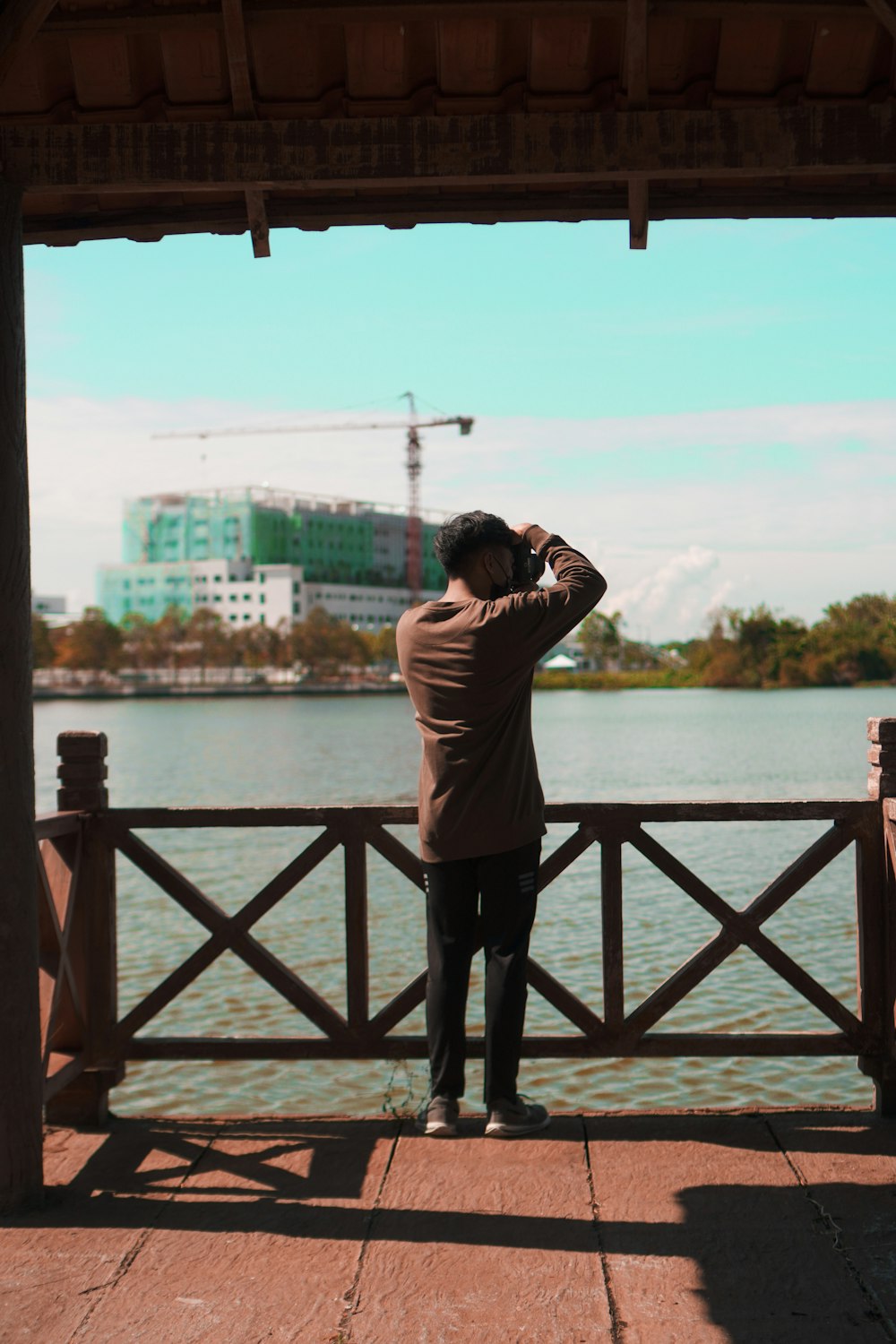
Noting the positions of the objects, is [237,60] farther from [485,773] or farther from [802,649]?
[802,649]

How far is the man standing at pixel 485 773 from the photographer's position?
157 inches

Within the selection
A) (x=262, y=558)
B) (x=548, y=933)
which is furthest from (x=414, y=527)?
(x=548, y=933)

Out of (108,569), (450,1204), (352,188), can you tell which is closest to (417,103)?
(352,188)

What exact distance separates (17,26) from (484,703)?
2373 millimetres

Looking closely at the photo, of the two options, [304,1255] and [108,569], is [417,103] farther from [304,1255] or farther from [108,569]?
[108,569]

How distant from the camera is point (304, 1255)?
3.39 metres

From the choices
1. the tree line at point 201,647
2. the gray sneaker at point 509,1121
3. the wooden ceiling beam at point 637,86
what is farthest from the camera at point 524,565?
the tree line at point 201,647

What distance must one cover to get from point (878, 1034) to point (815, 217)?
288 centimetres

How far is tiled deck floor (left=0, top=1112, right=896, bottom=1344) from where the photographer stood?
118 inches

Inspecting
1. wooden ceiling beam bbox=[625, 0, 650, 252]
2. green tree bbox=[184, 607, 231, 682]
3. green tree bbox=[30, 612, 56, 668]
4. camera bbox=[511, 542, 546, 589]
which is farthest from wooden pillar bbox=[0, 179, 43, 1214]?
green tree bbox=[184, 607, 231, 682]

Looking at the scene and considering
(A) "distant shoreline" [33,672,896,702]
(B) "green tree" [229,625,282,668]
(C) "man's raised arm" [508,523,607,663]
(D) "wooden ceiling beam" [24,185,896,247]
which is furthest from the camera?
(B) "green tree" [229,625,282,668]

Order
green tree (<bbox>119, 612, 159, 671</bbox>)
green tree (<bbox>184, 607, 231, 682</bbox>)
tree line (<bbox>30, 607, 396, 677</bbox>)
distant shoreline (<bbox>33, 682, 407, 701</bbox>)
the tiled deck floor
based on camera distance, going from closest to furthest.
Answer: the tiled deck floor
distant shoreline (<bbox>33, 682, 407, 701</bbox>)
tree line (<bbox>30, 607, 396, 677</bbox>)
green tree (<bbox>119, 612, 159, 671</bbox>)
green tree (<bbox>184, 607, 231, 682</bbox>)

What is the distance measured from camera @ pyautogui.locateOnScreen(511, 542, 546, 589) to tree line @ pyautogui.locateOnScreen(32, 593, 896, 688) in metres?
111

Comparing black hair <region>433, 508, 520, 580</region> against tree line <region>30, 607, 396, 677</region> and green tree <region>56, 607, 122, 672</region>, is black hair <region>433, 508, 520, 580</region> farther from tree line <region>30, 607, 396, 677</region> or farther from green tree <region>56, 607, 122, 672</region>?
green tree <region>56, 607, 122, 672</region>
